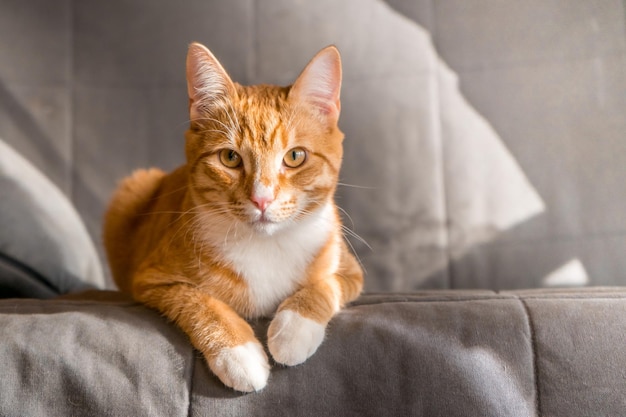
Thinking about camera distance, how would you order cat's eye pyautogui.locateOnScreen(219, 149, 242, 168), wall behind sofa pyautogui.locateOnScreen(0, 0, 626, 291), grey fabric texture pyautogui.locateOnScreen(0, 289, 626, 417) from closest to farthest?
grey fabric texture pyautogui.locateOnScreen(0, 289, 626, 417)
cat's eye pyautogui.locateOnScreen(219, 149, 242, 168)
wall behind sofa pyautogui.locateOnScreen(0, 0, 626, 291)

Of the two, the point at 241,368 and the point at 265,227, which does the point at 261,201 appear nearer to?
the point at 265,227

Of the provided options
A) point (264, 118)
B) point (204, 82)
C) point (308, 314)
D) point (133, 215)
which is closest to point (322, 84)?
point (264, 118)

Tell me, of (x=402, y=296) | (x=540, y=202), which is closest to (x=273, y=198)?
(x=402, y=296)

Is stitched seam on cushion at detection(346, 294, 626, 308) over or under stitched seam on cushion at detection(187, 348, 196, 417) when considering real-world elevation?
over

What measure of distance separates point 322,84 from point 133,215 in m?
0.80

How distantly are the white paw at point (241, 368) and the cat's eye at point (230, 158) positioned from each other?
42 centimetres

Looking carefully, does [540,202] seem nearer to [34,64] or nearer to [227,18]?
[227,18]

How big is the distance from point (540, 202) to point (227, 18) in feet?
4.73

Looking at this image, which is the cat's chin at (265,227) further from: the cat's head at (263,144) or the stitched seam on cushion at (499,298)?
the stitched seam on cushion at (499,298)

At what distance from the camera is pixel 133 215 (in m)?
1.74

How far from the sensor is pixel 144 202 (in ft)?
5.71

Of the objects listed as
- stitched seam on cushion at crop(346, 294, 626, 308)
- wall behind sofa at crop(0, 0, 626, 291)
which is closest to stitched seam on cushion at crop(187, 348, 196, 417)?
stitched seam on cushion at crop(346, 294, 626, 308)

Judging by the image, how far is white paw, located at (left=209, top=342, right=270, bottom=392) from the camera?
102cm

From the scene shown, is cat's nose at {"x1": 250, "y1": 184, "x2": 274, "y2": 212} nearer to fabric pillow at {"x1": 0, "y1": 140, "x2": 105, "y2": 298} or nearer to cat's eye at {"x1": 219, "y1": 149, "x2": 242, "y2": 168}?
cat's eye at {"x1": 219, "y1": 149, "x2": 242, "y2": 168}
